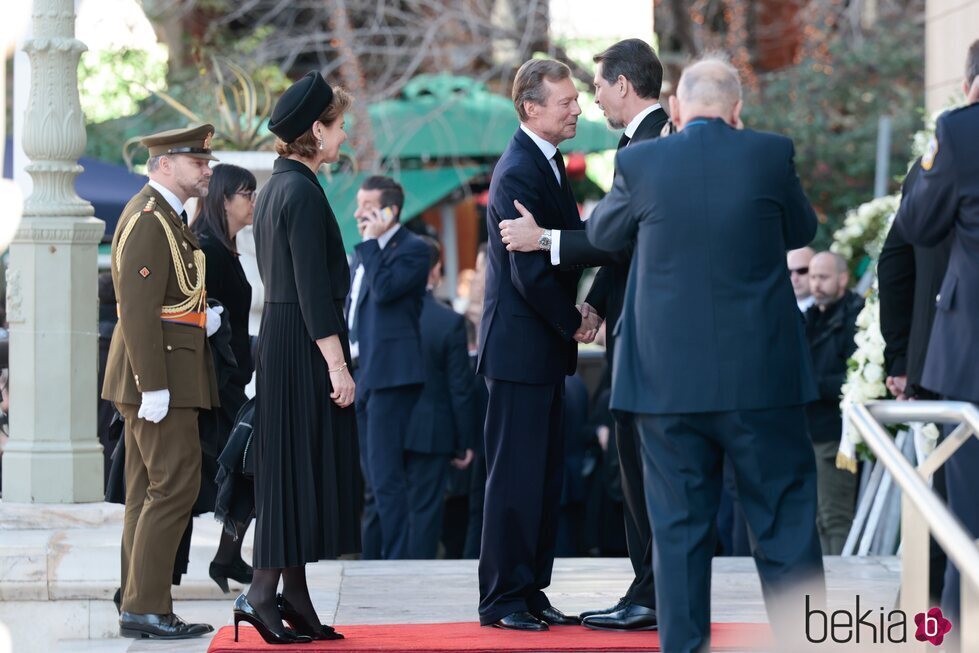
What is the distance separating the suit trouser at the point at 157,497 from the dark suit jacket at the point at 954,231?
2.72 metres

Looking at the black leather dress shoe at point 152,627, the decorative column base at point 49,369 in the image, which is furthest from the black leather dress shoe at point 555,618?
the decorative column base at point 49,369

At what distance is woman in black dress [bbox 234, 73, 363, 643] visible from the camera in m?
5.16

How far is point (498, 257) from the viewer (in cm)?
541

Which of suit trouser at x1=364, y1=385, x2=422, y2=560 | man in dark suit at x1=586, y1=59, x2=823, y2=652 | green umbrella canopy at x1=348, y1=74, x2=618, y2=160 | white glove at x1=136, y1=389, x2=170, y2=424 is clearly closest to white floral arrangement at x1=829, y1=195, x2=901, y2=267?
suit trouser at x1=364, y1=385, x2=422, y2=560

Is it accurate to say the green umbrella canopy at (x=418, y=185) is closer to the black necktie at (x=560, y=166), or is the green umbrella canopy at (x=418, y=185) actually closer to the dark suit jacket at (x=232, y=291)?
the dark suit jacket at (x=232, y=291)

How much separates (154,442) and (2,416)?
2.23 metres

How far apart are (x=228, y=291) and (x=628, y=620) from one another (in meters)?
2.21

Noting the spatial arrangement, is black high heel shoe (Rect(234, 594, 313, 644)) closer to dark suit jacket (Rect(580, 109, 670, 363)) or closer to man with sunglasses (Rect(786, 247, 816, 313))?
dark suit jacket (Rect(580, 109, 670, 363))

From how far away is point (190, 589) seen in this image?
670cm

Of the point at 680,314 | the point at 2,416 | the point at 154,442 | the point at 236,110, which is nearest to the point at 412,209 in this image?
the point at 236,110

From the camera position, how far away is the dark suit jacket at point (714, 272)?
169 inches

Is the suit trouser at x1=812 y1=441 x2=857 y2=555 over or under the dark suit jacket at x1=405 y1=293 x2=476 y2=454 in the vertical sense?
under

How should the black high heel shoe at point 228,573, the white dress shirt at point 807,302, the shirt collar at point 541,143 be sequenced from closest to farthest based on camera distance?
the shirt collar at point 541,143
the black high heel shoe at point 228,573
the white dress shirt at point 807,302

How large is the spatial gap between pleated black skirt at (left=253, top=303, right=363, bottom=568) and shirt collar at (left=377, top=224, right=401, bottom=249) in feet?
10.9
